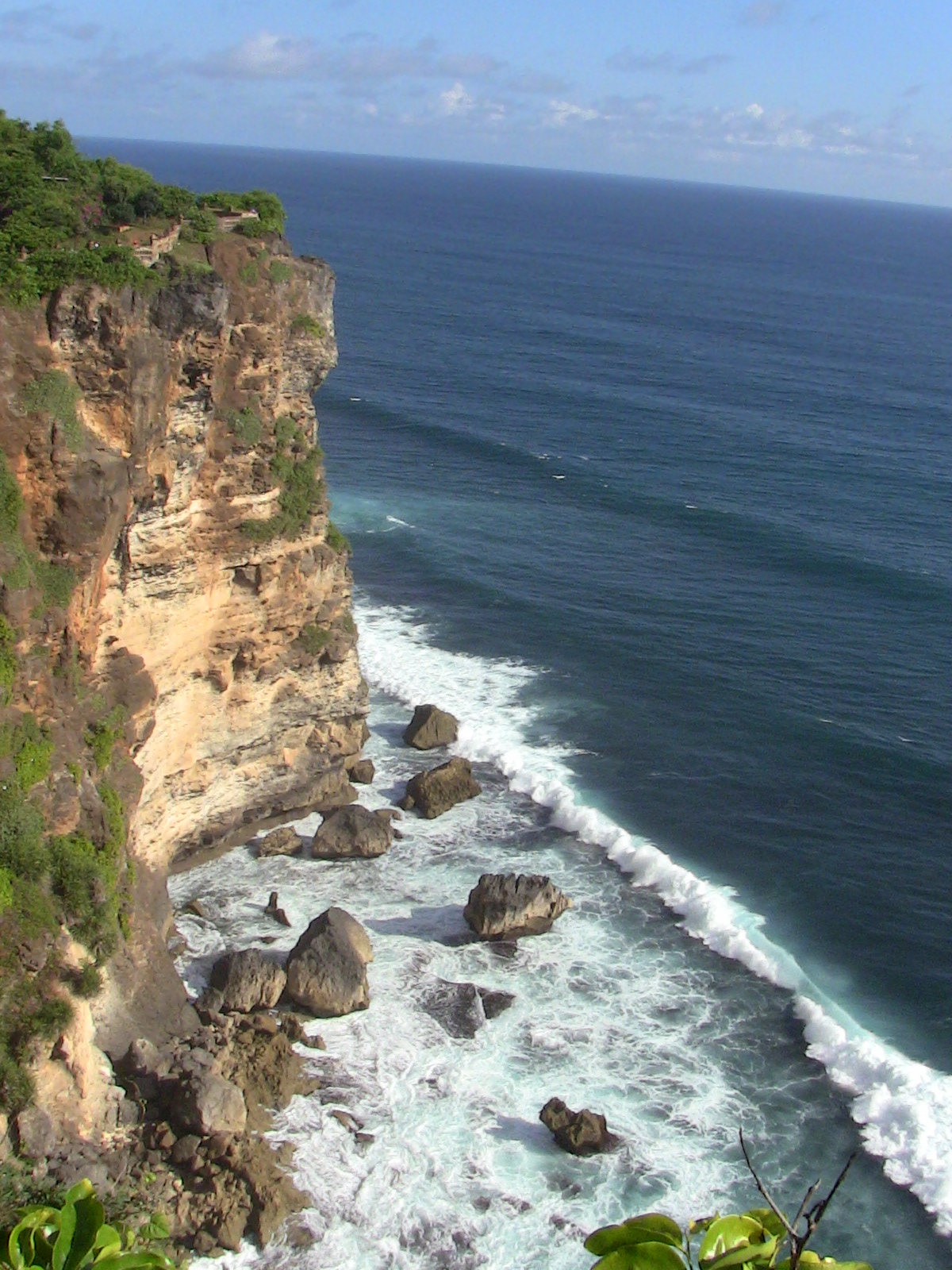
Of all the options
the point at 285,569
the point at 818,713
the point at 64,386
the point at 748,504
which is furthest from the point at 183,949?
the point at 748,504

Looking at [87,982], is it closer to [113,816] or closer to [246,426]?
[113,816]

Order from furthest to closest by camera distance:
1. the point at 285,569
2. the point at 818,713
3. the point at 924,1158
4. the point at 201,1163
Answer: the point at 818,713 < the point at 285,569 < the point at 924,1158 < the point at 201,1163

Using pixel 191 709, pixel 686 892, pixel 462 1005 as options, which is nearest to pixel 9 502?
pixel 191 709

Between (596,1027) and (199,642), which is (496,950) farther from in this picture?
(199,642)

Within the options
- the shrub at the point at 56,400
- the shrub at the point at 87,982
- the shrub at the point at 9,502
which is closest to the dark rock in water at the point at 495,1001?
the shrub at the point at 87,982

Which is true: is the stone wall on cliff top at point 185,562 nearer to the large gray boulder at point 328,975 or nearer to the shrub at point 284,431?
the shrub at point 284,431

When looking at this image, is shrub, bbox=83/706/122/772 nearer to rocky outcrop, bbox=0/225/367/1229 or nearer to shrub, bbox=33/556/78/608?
rocky outcrop, bbox=0/225/367/1229
